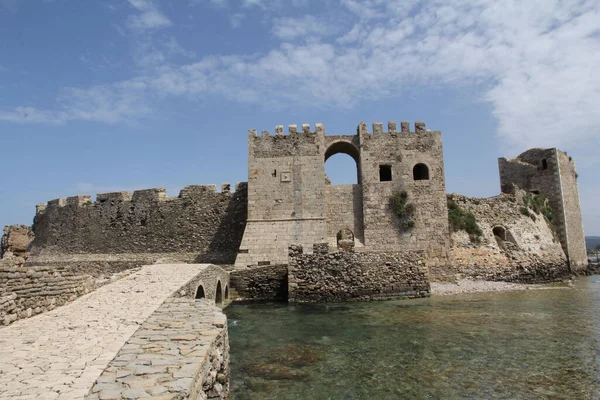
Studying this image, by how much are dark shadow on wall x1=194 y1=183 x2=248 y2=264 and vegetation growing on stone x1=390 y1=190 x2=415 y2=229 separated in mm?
6987

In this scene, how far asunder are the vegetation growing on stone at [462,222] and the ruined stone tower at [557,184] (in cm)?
502

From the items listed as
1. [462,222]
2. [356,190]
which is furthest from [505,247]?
[356,190]

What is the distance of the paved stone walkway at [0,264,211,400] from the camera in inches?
156

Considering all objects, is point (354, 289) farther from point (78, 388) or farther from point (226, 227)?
point (78, 388)

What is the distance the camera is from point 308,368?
746 centimetres

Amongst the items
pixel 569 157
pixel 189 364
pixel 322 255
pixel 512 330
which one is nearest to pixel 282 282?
pixel 322 255

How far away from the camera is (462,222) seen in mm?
20406

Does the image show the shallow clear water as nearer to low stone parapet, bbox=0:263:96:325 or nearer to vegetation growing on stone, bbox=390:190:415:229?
low stone parapet, bbox=0:263:96:325

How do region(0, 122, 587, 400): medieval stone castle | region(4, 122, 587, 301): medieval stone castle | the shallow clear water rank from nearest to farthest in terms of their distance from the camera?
1. the shallow clear water
2. region(0, 122, 587, 400): medieval stone castle
3. region(4, 122, 587, 301): medieval stone castle

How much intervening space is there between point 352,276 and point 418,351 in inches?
267

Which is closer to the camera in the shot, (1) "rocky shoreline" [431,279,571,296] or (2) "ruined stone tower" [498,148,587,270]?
(1) "rocky shoreline" [431,279,571,296]

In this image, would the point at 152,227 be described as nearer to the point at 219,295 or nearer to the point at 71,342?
the point at 219,295

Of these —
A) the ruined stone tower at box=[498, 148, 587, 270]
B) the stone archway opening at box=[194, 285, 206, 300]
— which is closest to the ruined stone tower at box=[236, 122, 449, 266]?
the stone archway opening at box=[194, 285, 206, 300]

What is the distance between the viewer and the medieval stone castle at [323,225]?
15523 millimetres
